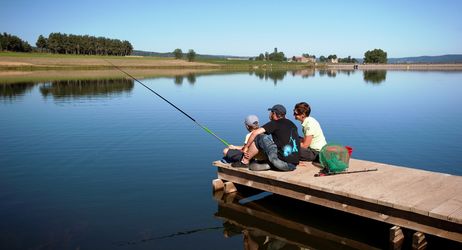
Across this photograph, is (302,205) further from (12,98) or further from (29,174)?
(12,98)

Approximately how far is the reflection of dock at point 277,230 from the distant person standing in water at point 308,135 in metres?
1.55

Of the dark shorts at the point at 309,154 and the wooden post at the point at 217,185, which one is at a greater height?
the dark shorts at the point at 309,154

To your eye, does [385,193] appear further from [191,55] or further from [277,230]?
[191,55]

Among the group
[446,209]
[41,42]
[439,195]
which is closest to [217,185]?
[439,195]

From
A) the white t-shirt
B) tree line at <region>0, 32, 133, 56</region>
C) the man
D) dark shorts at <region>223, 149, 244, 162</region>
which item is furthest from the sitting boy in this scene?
tree line at <region>0, 32, 133, 56</region>

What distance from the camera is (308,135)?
349 inches

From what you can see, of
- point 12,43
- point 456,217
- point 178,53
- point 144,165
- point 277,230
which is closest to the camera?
point 456,217

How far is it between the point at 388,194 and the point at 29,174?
8793 millimetres

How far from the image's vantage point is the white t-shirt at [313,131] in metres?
8.86

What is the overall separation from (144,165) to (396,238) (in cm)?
715

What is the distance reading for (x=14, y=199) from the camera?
8.92 metres

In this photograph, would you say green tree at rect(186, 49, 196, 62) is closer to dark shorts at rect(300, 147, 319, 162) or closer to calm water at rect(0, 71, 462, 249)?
calm water at rect(0, 71, 462, 249)

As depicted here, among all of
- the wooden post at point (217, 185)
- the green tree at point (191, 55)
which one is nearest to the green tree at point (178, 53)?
the green tree at point (191, 55)

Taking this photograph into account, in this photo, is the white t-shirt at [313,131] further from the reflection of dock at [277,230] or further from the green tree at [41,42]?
→ the green tree at [41,42]
